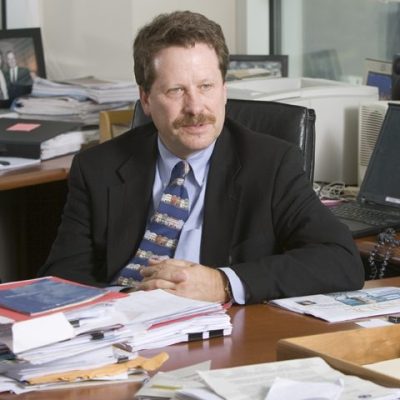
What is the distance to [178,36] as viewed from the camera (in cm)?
246

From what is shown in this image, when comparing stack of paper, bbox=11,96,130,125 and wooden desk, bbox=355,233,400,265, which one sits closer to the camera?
wooden desk, bbox=355,233,400,265

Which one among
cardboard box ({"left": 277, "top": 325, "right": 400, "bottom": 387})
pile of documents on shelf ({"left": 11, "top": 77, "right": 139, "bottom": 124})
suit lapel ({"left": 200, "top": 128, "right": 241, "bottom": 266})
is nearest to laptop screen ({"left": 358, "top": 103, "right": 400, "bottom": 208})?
suit lapel ({"left": 200, "top": 128, "right": 241, "bottom": 266})

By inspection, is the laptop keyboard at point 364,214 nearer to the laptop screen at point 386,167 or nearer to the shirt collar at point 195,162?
the laptop screen at point 386,167

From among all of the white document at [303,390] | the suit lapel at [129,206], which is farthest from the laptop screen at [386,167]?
the white document at [303,390]

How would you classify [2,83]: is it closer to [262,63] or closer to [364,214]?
[262,63]

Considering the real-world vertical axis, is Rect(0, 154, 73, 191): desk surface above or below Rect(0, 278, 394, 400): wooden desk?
above

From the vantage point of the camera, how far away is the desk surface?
3373 millimetres

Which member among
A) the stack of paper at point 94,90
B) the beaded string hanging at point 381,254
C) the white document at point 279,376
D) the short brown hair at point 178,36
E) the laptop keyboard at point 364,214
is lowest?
the beaded string hanging at point 381,254

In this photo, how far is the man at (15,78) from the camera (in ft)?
14.5

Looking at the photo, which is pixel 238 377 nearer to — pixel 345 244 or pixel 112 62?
pixel 345 244

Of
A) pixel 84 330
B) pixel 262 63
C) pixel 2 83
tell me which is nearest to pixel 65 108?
pixel 2 83

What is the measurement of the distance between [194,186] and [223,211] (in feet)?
0.33

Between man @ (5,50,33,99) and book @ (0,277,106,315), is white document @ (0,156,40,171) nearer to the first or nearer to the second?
man @ (5,50,33,99)

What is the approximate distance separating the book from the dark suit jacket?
0.52 m
